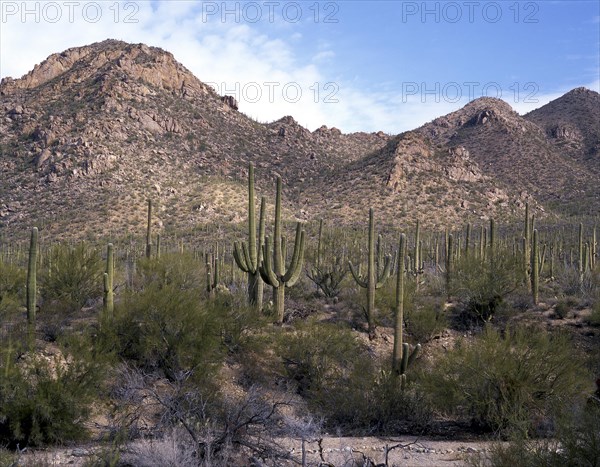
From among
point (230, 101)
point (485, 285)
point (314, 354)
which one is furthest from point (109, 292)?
point (230, 101)

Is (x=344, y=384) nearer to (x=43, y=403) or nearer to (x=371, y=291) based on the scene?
(x=371, y=291)

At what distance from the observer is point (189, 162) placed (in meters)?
58.6

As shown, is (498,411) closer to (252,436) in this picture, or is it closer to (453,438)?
(453,438)

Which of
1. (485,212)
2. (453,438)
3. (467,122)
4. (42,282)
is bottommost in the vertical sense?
(453,438)

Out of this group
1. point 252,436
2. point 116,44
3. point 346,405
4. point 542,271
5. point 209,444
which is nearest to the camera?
point 209,444

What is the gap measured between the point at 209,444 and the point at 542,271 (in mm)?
25331

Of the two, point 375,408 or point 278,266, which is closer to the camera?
point 375,408

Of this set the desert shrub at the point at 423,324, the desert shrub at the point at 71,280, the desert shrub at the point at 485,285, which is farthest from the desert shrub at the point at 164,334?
the desert shrub at the point at 485,285

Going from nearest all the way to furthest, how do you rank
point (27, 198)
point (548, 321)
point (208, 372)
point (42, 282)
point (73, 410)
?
point (73, 410) < point (208, 372) < point (42, 282) < point (548, 321) < point (27, 198)

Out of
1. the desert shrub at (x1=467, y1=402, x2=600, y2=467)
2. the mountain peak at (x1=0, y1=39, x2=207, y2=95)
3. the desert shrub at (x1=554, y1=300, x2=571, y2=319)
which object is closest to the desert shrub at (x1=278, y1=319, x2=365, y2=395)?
the desert shrub at (x1=467, y1=402, x2=600, y2=467)

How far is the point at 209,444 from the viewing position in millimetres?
7066

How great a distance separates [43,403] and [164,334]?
4723mm

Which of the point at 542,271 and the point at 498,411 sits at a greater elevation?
the point at 542,271

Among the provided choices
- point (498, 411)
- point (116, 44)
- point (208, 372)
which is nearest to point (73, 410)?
point (208, 372)
